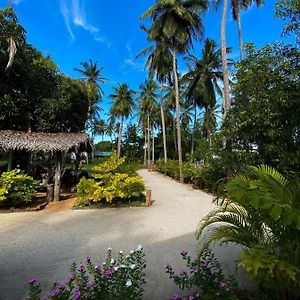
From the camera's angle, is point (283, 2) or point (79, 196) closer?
point (283, 2)

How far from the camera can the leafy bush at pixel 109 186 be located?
9773 mm

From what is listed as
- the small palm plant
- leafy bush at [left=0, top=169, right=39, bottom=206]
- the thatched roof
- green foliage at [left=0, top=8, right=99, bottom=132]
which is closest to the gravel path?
leafy bush at [left=0, top=169, right=39, bottom=206]

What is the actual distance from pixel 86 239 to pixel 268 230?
13.8ft

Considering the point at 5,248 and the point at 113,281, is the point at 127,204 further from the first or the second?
the point at 113,281

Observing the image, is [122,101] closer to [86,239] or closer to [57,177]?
[57,177]

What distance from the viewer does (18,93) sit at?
16.0 m

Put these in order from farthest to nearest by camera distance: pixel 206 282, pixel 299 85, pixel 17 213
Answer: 1. pixel 17 213
2. pixel 299 85
3. pixel 206 282

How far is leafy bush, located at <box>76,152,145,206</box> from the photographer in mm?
9773

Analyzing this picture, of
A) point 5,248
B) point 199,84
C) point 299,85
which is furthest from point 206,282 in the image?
point 199,84

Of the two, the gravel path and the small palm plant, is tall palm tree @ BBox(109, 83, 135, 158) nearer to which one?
the gravel path

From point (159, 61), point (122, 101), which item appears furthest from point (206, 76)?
point (122, 101)

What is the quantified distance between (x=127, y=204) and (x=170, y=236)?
392 centimetres

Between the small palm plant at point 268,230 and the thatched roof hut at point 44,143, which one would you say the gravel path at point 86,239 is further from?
the thatched roof hut at point 44,143

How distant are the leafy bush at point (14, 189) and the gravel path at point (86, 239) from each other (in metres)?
0.74
